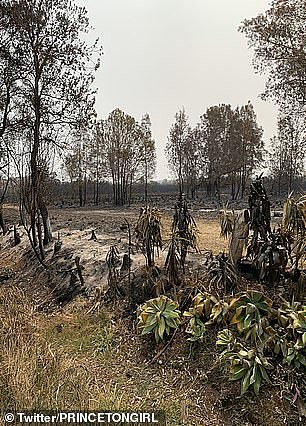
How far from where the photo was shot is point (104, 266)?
6.42 m

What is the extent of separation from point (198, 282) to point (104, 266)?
2192 millimetres

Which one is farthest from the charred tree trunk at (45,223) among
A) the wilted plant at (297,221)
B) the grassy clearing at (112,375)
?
the wilted plant at (297,221)

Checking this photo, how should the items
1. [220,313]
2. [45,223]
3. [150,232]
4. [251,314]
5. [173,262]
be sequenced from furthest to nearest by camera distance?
[45,223] → [150,232] → [173,262] → [220,313] → [251,314]

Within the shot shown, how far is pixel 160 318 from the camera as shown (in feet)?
13.7

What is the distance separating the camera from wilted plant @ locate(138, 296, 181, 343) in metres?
4.14

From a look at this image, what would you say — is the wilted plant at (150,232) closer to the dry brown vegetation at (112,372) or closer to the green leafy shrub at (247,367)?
the dry brown vegetation at (112,372)

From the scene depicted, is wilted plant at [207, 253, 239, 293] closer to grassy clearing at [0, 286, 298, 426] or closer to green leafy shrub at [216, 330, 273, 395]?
grassy clearing at [0, 286, 298, 426]

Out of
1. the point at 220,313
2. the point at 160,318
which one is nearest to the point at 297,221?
the point at 220,313

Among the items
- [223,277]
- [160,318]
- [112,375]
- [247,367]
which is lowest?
[112,375]

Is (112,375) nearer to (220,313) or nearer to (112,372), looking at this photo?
(112,372)

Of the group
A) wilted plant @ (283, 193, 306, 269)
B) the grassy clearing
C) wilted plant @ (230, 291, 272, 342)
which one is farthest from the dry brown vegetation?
wilted plant @ (283, 193, 306, 269)

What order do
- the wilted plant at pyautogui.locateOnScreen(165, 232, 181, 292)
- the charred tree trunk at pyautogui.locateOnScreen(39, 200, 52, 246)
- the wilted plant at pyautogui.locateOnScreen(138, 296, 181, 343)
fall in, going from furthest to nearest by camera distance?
the charred tree trunk at pyautogui.locateOnScreen(39, 200, 52, 246)
the wilted plant at pyautogui.locateOnScreen(165, 232, 181, 292)
the wilted plant at pyautogui.locateOnScreen(138, 296, 181, 343)

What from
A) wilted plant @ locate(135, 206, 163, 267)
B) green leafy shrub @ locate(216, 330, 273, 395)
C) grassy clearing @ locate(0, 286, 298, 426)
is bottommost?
grassy clearing @ locate(0, 286, 298, 426)

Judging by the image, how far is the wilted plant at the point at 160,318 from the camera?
414 cm
